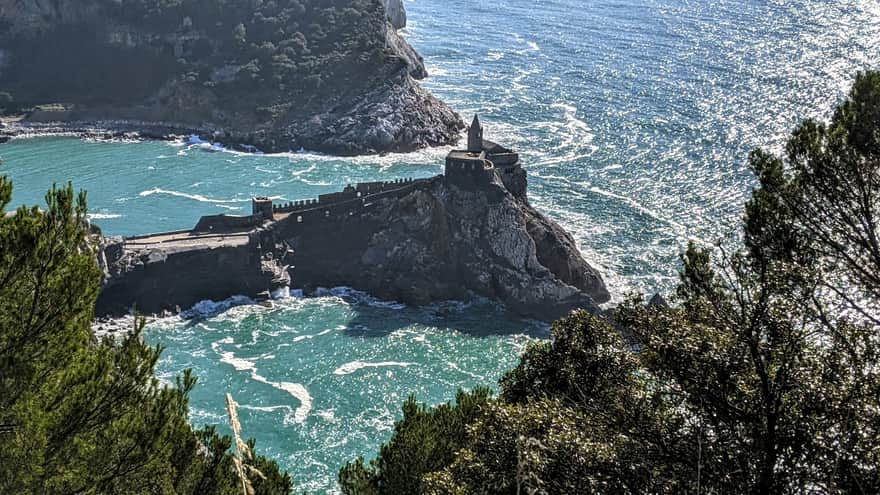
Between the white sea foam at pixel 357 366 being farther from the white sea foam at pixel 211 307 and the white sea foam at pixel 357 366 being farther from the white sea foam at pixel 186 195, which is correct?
the white sea foam at pixel 186 195

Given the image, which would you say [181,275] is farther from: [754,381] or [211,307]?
[754,381]

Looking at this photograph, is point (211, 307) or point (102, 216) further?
point (102, 216)

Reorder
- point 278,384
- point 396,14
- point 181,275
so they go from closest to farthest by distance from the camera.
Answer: point 278,384 → point 181,275 → point 396,14

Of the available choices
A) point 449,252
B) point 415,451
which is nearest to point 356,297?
point 449,252

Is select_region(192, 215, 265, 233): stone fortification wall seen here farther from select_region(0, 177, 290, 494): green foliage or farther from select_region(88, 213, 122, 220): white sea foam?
select_region(0, 177, 290, 494): green foliage

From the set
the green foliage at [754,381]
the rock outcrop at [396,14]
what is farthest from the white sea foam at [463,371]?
the rock outcrop at [396,14]
